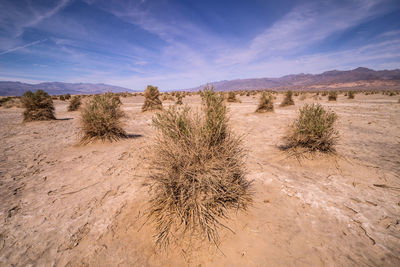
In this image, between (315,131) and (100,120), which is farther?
(100,120)

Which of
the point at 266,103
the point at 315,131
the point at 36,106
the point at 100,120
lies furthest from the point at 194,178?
the point at 36,106

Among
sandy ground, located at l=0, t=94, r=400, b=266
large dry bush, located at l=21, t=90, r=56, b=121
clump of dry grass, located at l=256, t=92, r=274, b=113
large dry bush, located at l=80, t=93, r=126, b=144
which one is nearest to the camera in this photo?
sandy ground, located at l=0, t=94, r=400, b=266

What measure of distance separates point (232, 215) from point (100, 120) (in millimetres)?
5461

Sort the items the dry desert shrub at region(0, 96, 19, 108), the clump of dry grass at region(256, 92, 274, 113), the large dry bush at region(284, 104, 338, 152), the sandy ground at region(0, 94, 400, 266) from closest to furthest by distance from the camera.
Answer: the sandy ground at region(0, 94, 400, 266) < the large dry bush at region(284, 104, 338, 152) < the clump of dry grass at region(256, 92, 274, 113) < the dry desert shrub at region(0, 96, 19, 108)

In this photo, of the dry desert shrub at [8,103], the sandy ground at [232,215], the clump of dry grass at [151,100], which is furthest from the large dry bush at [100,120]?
the dry desert shrub at [8,103]

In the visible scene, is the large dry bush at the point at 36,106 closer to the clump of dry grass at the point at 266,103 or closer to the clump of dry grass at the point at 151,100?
the clump of dry grass at the point at 151,100

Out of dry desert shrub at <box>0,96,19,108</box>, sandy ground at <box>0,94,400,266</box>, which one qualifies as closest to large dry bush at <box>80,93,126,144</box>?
sandy ground at <box>0,94,400,266</box>

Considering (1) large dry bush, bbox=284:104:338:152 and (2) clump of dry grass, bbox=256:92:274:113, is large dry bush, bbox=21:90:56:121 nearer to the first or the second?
(1) large dry bush, bbox=284:104:338:152

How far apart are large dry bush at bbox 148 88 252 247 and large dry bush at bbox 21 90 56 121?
11.2 meters

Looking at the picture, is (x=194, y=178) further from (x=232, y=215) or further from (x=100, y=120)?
(x=100, y=120)

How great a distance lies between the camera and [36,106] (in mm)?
9633

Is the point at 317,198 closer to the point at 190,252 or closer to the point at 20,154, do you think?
the point at 190,252

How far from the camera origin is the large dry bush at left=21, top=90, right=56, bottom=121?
371 inches

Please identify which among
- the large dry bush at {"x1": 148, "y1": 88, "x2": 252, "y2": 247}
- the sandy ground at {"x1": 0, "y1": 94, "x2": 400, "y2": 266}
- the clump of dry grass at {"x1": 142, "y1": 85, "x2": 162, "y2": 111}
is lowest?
the sandy ground at {"x1": 0, "y1": 94, "x2": 400, "y2": 266}
